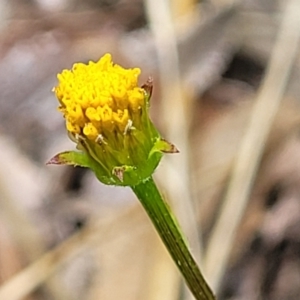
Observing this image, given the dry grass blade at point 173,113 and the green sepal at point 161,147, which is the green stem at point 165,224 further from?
the dry grass blade at point 173,113

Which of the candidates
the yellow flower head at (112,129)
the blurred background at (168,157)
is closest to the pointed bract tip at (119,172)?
the yellow flower head at (112,129)

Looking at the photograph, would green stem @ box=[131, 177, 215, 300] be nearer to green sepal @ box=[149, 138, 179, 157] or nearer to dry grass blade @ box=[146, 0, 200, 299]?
green sepal @ box=[149, 138, 179, 157]

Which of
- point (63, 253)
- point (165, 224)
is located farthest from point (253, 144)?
point (165, 224)

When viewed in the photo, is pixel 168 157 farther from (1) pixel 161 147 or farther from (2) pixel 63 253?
(1) pixel 161 147

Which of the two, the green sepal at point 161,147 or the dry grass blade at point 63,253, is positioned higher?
the green sepal at point 161,147

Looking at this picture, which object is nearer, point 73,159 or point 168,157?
point 73,159

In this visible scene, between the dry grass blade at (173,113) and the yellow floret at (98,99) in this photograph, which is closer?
the yellow floret at (98,99)

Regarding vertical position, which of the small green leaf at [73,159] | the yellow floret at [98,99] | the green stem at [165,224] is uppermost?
the yellow floret at [98,99]
